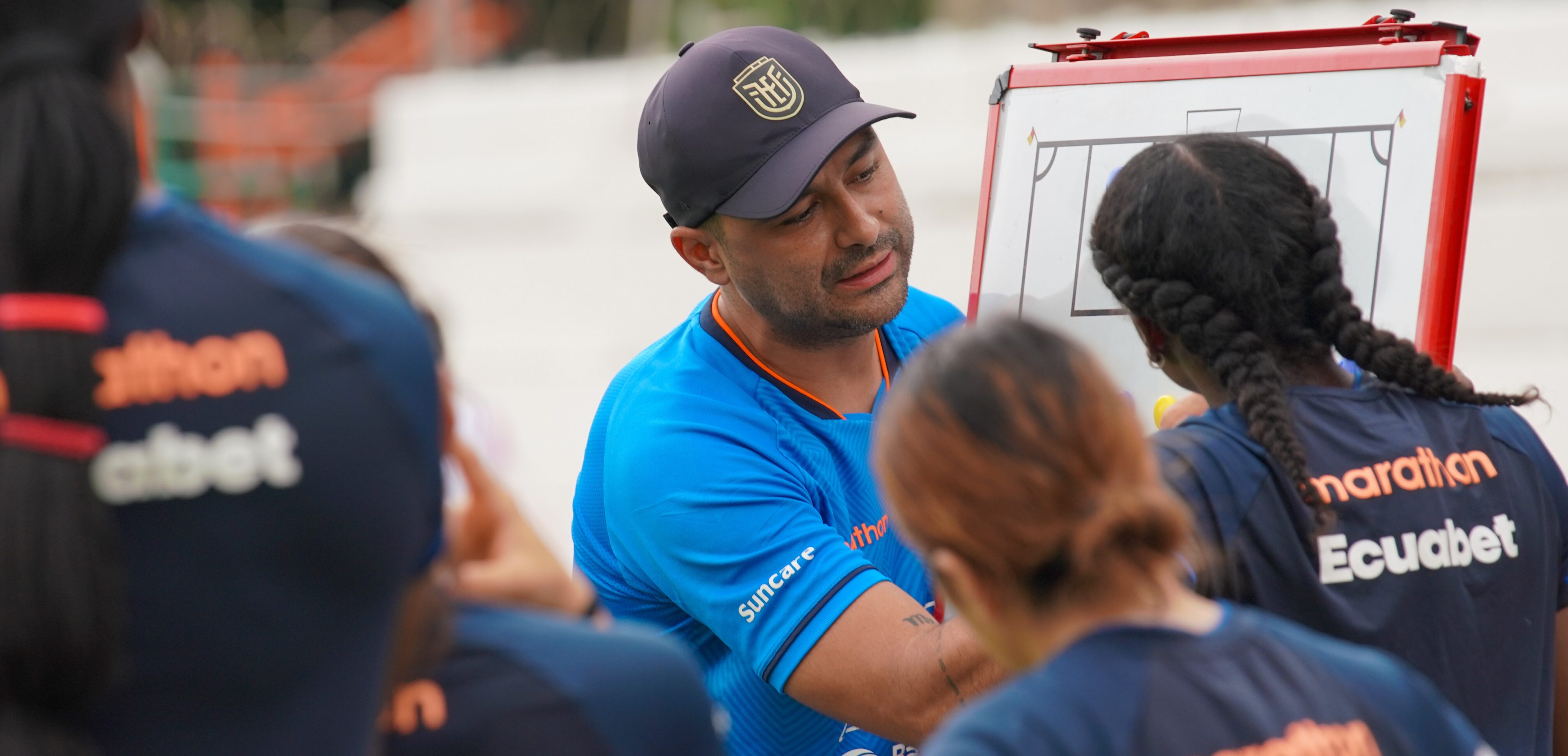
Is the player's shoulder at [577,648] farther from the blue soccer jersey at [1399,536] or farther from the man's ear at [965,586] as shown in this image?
the blue soccer jersey at [1399,536]

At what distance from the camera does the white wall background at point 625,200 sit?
21.6 feet

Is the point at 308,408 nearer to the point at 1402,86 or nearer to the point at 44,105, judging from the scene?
the point at 44,105

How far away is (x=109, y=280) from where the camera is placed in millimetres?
1233

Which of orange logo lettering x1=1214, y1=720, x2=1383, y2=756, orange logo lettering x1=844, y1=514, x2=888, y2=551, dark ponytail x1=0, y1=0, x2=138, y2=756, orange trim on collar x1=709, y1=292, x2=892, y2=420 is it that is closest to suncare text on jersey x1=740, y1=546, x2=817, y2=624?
orange logo lettering x1=844, y1=514, x2=888, y2=551

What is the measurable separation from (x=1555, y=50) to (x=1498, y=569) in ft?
17.8

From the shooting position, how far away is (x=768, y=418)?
247cm

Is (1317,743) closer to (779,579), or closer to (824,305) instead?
(779,579)

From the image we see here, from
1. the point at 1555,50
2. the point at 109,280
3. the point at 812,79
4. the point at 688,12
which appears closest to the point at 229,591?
the point at 109,280

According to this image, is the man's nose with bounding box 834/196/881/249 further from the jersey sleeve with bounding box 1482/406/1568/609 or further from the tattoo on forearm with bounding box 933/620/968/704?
the jersey sleeve with bounding box 1482/406/1568/609

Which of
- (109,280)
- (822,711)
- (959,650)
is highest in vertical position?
(109,280)

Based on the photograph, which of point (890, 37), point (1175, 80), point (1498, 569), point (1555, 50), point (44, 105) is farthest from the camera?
point (890, 37)

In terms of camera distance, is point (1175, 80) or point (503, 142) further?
point (503, 142)

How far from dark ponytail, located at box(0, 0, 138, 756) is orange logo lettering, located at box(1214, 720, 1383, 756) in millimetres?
900

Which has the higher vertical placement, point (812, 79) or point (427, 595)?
point (812, 79)
